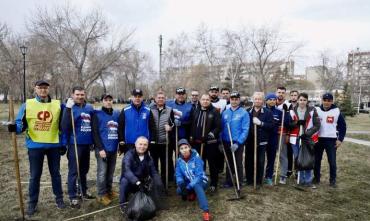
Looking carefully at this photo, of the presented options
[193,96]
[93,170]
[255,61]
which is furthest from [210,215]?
[255,61]

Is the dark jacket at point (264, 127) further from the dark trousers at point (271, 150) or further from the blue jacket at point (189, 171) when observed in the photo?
the blue jacket at point (189, 171)

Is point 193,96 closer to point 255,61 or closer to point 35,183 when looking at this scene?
point 35,183

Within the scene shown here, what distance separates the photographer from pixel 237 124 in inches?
239

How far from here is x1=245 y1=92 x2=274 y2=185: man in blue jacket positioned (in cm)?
617

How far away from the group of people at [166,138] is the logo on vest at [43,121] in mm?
15

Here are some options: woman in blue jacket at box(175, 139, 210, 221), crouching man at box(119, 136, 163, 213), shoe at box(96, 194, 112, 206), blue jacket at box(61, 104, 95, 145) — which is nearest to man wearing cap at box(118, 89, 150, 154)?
crouching man at box(119, 136, 163, 213)

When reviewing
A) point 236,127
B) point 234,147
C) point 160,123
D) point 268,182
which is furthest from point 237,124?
point 268,182

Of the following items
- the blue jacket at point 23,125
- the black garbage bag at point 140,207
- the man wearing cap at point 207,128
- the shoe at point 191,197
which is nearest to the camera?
the black garbage bag at point 140,207

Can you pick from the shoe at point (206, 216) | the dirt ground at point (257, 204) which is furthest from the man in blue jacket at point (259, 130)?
the shoe at point (206, 216)

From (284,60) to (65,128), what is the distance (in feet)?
97.6

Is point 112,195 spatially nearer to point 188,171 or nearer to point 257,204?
point 188,171

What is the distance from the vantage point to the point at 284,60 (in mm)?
31859

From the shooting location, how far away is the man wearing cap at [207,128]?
5.91 metres

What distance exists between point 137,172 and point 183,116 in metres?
1.52
